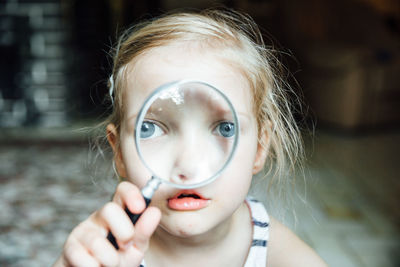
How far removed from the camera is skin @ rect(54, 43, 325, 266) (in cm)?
58

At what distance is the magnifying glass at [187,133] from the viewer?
0.62m

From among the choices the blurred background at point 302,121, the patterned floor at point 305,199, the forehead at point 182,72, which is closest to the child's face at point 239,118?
the forehead at point 182,72

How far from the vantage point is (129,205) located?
566 millimetres

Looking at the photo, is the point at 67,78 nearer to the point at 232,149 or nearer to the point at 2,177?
the point at 2,177

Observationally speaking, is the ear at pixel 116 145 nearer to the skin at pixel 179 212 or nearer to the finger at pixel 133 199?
the skin at pixel 179 212

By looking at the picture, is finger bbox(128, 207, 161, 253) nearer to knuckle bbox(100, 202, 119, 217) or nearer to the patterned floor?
knuckle bbox(100, 202, 119, 217)

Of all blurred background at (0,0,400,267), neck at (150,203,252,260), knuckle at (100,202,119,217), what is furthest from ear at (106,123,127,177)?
blurred background at (0,0,400,267)

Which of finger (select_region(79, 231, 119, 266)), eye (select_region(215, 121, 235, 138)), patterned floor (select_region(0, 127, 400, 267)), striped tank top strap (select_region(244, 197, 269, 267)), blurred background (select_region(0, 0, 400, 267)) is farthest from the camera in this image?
blurred background (select_region(0, 0, 400, 267))

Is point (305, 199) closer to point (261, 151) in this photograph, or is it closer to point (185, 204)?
point (261, 151)

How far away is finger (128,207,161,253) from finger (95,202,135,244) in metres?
0.01

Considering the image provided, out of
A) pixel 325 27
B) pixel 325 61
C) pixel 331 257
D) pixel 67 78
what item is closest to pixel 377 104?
pixel 325 61

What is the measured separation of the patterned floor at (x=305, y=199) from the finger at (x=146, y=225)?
84 cm

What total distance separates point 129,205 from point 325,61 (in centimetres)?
456

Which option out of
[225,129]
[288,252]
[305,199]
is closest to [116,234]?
[225,129]
